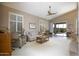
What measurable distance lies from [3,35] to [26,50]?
47 centimetres

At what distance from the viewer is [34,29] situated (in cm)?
222

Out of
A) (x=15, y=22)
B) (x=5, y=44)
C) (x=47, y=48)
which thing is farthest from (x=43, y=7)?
(x=5, y=44)

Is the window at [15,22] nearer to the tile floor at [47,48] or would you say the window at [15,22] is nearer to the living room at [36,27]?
the living room at [36,27]

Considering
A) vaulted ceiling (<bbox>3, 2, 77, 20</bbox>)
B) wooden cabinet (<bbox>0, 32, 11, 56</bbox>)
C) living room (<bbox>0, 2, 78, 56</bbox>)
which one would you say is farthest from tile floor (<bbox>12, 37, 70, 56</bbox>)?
vaulted ceiling (<bbox>3, 2, 77, 20</bbox>)

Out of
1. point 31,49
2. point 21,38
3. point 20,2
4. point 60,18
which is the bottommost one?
point 31,49

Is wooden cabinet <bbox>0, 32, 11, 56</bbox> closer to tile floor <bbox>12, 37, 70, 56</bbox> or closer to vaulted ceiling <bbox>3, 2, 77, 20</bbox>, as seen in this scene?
tile floor <bbox>12, 37, 70, 56</bbox>

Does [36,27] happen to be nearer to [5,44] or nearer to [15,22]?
[15,22]

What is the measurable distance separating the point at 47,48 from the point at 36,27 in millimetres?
411

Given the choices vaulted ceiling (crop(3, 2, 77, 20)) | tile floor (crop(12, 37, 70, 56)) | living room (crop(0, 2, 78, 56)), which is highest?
vaulted ceiling (crop(3, 2, 77, 20))

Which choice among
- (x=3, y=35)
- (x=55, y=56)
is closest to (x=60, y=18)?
(x=55, y=56)

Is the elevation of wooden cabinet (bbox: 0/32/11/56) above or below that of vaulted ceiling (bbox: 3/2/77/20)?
below

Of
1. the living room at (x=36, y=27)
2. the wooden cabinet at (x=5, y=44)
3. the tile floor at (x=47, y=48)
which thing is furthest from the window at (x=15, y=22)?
the tile floor at (x=47, y=48)

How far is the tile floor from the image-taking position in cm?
218

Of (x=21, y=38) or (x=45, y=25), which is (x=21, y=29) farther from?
(x=45, y=25)
